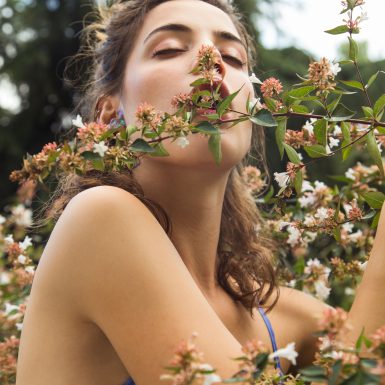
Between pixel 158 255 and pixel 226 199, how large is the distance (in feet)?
2.63

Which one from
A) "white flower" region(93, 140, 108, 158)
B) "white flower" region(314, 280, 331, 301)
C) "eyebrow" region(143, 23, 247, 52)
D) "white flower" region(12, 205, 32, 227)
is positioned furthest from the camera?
"white flower" region(12, 205, 32, 227)

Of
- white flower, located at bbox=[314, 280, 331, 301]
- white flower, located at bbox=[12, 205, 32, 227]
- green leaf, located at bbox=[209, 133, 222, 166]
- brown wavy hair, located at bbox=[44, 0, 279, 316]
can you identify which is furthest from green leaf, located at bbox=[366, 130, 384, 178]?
white flower, located at bbox=[12, 205, 32, 227]

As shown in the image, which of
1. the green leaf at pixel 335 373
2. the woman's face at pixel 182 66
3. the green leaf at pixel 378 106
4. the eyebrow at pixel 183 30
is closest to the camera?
the green leaf at pixel 335 373

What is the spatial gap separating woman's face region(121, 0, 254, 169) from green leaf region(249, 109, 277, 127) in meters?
0.22

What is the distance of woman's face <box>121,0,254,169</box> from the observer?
4.31 ft

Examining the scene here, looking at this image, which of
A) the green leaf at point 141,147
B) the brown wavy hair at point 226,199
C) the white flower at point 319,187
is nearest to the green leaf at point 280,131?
the green leaf at point 141,147

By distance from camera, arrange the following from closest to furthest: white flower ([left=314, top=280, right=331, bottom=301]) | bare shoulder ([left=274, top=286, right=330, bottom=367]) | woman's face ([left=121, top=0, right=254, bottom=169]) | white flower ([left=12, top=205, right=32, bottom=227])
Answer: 1. woman's face ([left=121, top=0, right=254, bottom=169])
2. bare shoulder ([left=274, top=286, right=330, bottom=367])
3. white flower ([left=314, top=280, right=331, bottom=301])
4. white flower ([left=12, top=205, right=32, bottom=227])

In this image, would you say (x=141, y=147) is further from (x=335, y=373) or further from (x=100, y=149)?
(x=335, y=373)

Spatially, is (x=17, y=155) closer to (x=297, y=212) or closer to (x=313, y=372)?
(x=297, y=212)

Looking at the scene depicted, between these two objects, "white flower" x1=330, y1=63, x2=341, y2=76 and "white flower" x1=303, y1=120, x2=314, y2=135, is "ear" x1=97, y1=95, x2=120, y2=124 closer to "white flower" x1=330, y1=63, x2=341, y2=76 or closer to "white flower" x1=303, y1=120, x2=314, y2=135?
"white flower" x1=303, y1=120, x2=314, y2=135

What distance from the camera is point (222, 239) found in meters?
1.78

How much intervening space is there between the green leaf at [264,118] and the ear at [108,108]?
0.67 metres

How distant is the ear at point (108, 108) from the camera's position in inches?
65.0

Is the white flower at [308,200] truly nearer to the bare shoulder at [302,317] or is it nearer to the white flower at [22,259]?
the bare shoulder at [302,317]
